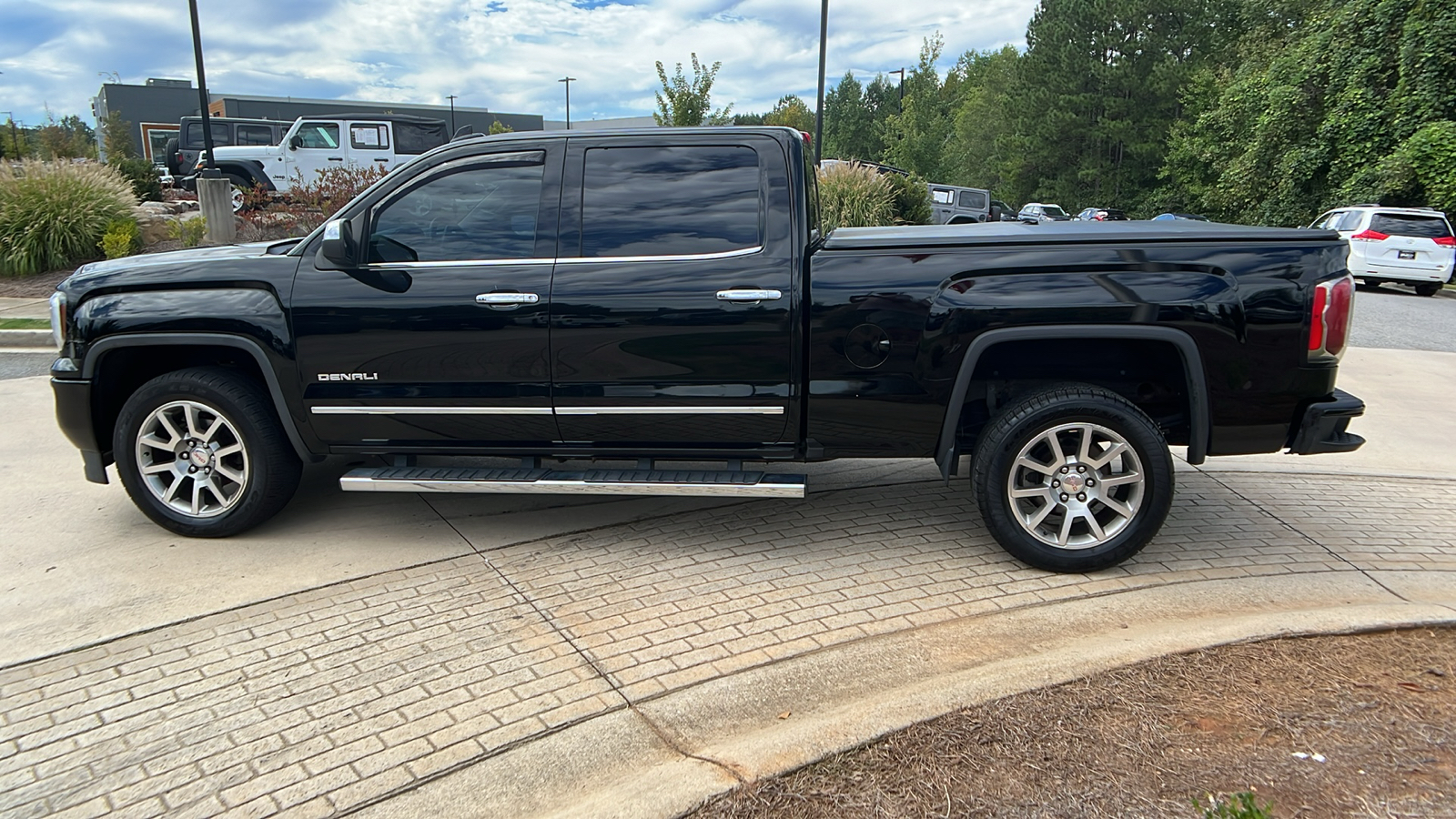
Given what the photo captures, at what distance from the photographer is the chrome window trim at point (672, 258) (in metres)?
4.32

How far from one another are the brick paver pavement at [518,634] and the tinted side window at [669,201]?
147cm

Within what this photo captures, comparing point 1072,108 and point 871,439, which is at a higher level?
point 1072,108

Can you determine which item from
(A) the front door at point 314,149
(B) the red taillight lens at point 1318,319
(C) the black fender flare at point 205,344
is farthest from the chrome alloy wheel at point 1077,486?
(A) the front door at point 314,149

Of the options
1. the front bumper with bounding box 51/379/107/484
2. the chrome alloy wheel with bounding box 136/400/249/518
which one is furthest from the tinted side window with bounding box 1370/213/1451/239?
the front bumper with bounding box 51/379/107/484

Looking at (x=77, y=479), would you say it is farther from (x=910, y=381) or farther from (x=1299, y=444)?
(x=1299, y=444)

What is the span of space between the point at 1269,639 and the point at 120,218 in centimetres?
1617

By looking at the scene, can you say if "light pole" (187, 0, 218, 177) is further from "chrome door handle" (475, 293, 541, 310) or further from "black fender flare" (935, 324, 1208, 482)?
"black fender flare" (935, 324, 1208, 482)

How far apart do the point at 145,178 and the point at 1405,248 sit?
87.3 feet

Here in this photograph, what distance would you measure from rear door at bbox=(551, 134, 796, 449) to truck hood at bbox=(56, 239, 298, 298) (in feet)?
4.74

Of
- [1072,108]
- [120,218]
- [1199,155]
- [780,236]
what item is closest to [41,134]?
[120,218]

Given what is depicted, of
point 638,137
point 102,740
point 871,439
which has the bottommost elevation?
point 102,740

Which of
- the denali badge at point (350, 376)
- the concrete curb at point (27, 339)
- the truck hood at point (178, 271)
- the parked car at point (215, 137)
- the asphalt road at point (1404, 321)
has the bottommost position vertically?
the asphalt road at point (1404, 321)

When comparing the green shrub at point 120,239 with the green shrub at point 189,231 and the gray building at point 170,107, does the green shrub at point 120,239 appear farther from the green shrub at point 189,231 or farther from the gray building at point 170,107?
the gray building at point 170,107

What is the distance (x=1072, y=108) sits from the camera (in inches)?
1656
